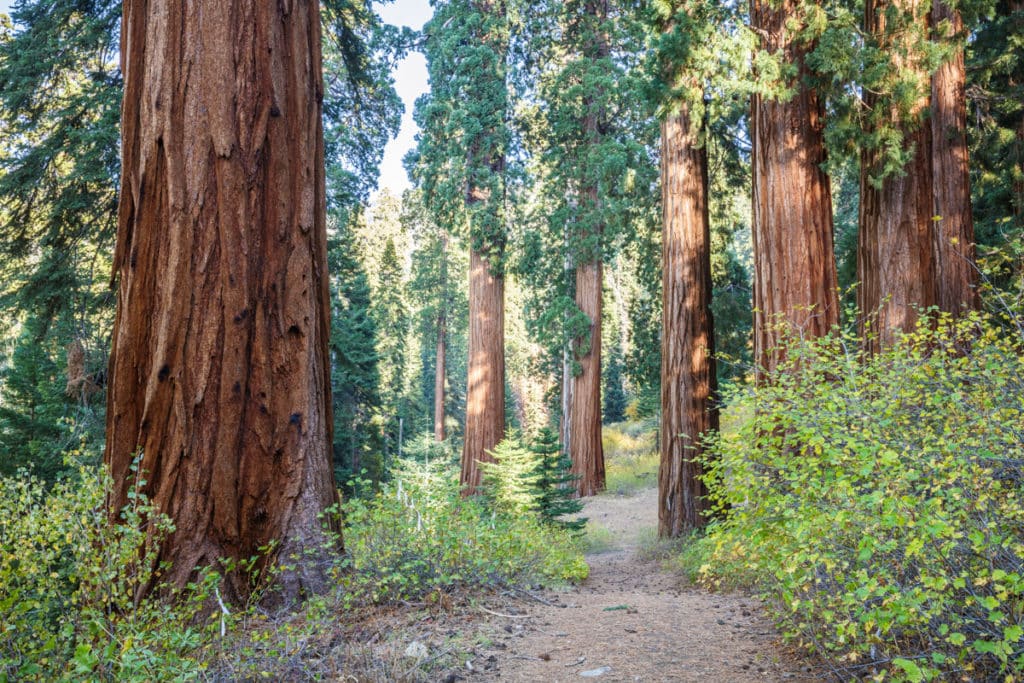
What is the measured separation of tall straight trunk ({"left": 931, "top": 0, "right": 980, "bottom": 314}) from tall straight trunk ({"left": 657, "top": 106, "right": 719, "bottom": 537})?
2.83m

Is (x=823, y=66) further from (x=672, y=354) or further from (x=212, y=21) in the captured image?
(x=212, y=21)

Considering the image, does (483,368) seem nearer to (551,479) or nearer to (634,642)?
(551,479)

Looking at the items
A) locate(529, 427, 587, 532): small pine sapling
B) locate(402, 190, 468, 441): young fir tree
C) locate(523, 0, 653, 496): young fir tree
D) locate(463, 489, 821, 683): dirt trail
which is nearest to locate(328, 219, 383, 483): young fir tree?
locate(402, 190, 468, 441): young fir tree

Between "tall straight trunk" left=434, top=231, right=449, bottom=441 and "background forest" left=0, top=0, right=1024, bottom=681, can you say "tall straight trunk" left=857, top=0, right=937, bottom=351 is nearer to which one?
"background forest" left=0, top=0, right=1024, bottom=681

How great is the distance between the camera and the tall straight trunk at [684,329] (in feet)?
29.8

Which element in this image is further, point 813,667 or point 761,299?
point 761,299

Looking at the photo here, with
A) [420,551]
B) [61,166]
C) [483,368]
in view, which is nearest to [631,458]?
[483,368]

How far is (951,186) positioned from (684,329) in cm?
414

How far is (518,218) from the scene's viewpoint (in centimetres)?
1443

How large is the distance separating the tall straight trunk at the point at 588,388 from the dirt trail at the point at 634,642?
10.4 meters

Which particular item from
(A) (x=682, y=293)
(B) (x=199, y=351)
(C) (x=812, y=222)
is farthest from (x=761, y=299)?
(B) (x=199, y=351)

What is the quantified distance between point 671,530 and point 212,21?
7.71 m

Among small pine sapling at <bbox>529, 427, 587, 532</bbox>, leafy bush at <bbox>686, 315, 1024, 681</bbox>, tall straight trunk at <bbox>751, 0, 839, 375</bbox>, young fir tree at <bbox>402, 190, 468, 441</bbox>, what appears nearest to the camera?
leafy bush at <bbox>686, 315, 1024, 681</bbox>

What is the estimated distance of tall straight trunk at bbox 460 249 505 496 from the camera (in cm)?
1363
